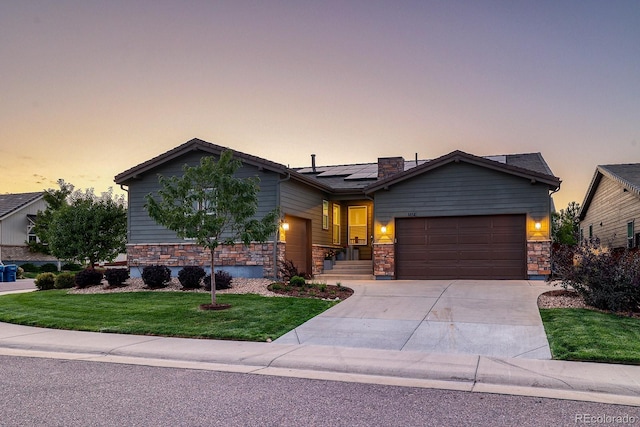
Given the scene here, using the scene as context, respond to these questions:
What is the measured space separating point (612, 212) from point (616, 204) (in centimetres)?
87

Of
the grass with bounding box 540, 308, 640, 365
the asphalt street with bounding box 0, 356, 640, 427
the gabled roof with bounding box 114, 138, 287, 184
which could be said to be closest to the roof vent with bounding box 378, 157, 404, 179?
the gabled roof with bounding box 114, 138, 287, 184

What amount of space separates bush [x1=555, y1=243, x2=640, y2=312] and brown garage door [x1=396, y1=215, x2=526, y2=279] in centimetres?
564

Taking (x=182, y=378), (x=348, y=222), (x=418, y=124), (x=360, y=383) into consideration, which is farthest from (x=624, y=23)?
(x=182, y=378)

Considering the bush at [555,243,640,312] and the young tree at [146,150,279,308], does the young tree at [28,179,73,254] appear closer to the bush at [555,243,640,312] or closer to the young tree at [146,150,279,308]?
the young tree at [146,150,279,308]

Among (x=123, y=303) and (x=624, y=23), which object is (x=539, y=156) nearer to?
(x=624, y=23)

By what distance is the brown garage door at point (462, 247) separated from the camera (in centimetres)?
1680

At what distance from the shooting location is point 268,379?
6344mm

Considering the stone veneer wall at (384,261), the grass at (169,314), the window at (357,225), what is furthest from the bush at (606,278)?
the window at (357,225)

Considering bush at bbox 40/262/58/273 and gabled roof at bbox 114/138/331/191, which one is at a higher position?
gabled roof at bbox 114/138/331/191

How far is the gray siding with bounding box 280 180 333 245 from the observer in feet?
57.3

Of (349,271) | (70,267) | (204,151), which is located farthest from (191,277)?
(70,267)

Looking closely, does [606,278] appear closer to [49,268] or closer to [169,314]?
[169,314]

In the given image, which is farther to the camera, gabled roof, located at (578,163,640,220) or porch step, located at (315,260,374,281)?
porch step, located at (315,260,374,281)

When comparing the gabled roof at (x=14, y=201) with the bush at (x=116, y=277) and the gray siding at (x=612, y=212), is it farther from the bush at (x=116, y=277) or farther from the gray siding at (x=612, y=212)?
the gray siding at (x=612, y=212)
